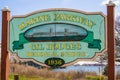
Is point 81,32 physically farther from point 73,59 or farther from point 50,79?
point 50,79

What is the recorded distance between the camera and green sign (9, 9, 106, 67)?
357 inches

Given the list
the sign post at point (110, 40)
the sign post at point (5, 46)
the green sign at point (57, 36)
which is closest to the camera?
the sign post at point (110, 40)

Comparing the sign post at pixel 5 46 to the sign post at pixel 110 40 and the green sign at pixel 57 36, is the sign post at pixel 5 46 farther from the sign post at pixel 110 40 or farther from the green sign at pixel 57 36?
the sign post at pixel 110 40

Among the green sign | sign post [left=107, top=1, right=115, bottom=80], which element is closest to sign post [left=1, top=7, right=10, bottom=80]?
the green sign

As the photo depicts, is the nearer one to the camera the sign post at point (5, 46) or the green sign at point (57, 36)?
the green sign at point (57, 36)

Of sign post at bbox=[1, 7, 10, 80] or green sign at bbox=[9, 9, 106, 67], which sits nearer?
green sign at bbox=[9, 9, 106, 67]

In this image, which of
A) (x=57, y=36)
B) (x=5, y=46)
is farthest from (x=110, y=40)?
(x=5, y=46)

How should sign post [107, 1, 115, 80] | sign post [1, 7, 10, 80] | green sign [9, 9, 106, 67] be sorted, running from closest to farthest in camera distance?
sign post [107, 1, 115, 80] → green sign [9, 9, 106, 67] → sign post [1, 7, 10, 80]

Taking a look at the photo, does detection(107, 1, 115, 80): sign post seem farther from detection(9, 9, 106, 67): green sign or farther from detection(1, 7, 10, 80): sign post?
detection(1, 7, 10, 80): sign post

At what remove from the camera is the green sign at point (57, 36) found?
9.07 m

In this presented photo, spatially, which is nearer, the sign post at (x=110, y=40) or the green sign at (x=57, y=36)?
the sign post at (x=110, y=40)

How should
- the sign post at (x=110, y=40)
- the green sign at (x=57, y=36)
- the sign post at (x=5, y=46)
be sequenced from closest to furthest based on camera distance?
the sign post at (x=110, y=40), the green sign at (x=57, y=36), the sign post at (x=5, y=46)

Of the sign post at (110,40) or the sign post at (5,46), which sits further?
the sign post at (5,46)

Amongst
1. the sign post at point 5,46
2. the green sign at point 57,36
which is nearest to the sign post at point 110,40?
the green sign at point 57,36
